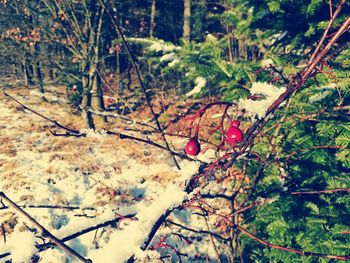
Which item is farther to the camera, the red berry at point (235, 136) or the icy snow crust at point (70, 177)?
the icy snow crust at point (70, 177)

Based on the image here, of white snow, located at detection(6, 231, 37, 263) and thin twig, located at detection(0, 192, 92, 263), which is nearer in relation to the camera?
thin twig, located at detection(0, 192, 92, 263)

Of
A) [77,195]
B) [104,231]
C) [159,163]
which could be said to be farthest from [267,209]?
[159,163]

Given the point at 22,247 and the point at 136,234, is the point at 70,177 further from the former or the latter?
the point at 136,234

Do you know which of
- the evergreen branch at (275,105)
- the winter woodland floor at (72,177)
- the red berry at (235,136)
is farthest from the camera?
the winter woodland floor at (72,177)

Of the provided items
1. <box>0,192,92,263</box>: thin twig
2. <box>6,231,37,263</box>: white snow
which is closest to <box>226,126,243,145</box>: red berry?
<box>0,192,92,263</box>: thin twig

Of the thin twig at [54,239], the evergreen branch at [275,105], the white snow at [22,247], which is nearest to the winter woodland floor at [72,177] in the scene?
the white snow at [22,247]

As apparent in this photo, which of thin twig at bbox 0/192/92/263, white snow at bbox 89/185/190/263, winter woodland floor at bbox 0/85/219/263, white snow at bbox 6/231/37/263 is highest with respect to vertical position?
thin twig at bbox 0/192/92/263

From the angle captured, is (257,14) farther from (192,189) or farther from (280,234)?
(192,189)

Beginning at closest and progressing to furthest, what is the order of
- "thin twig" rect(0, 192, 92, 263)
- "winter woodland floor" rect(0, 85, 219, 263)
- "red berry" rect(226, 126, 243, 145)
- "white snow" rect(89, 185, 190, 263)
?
"thin twig" rect(0, 192, 92, 263), "white snow" rect(89, 185, 190, 263), "red berry" rect(226, 126, 243, 145), "winter woodland floor" rect(0, 85, 219, 263)

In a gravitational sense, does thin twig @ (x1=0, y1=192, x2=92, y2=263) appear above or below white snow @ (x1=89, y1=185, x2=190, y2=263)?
above

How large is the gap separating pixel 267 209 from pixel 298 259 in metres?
0.47

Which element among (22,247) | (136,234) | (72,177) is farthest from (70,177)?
(136,234)

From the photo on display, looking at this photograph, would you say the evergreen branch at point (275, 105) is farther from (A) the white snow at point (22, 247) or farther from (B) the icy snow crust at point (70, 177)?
(B) the icy snow crust at point (70, 177)

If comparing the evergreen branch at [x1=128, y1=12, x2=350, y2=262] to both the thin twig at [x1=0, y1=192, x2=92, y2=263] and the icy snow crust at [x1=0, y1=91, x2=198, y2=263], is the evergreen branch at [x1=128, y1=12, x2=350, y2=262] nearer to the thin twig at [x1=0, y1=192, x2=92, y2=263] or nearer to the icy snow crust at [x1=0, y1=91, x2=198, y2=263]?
the thin twig at [x1=0, y1=192, x2=92, y2=263]
